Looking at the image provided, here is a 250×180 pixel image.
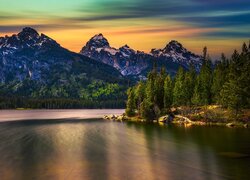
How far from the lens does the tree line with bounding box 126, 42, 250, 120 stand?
147625mm

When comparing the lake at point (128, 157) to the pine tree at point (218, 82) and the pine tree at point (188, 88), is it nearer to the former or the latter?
the pine tree at point (218, 82)

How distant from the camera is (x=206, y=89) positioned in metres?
176

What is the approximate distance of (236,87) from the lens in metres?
146

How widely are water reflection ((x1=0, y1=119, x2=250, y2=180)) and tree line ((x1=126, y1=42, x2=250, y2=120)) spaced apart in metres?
40.7

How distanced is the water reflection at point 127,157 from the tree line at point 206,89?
4071cm

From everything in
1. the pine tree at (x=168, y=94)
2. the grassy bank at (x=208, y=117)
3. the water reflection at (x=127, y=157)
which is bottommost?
the water reflection at (x=127, y=157)

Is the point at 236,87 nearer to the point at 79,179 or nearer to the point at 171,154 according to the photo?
the point at 171,154

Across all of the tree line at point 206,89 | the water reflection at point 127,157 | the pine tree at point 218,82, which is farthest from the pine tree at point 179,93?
the water reflection at point 127,157

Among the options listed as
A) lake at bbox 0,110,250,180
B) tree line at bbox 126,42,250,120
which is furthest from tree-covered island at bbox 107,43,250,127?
A: lake at bbox 0,110,250,180

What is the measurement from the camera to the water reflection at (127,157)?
5906cm

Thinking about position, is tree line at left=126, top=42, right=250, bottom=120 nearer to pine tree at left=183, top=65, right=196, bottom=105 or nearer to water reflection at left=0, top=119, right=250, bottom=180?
pine tree at left=183, top=65, right=196, bottom=105

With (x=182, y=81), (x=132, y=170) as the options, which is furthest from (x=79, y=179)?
(x=182, y=81)

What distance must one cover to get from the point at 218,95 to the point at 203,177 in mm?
116925

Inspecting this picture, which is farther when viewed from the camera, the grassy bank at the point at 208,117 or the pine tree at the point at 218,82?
the pine tree at the point at 218,82
